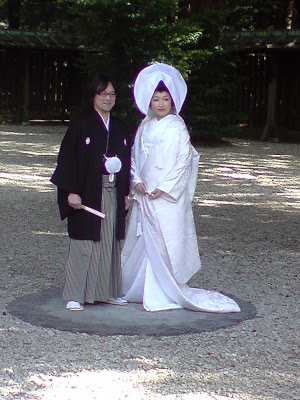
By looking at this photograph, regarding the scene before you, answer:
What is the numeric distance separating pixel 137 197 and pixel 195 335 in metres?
1.04

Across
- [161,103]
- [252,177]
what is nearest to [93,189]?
[161,103]

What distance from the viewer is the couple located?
4414 mm

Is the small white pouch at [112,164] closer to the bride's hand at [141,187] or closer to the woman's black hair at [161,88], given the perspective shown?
the bride's hand at [141,187]

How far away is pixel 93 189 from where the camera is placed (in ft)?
14.5

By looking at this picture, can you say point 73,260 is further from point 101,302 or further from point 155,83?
point 155,83

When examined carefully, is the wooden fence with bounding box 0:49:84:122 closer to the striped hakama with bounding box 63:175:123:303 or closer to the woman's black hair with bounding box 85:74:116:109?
the woman's black hair with bounding box 85:74:116:109

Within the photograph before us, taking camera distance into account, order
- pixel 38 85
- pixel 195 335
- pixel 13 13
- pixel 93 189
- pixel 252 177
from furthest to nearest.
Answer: pixel 13 13 < pixel 38 85 < pixel 252 177 < pixel 93 189 < pixel 195 335

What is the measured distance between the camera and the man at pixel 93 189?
439 cm

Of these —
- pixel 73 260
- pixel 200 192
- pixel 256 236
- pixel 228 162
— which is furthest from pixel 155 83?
pixel 228 162

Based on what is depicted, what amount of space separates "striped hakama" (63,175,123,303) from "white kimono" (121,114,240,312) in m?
0.22

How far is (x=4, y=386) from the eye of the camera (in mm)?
3186

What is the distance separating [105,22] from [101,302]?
10.1 metres

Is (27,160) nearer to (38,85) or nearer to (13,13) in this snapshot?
(38,85)

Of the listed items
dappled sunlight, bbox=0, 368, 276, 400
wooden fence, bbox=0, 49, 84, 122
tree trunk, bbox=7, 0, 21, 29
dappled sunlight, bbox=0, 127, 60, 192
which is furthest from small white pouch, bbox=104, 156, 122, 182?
tree trunk, bbox=7, 0, 21, 29
